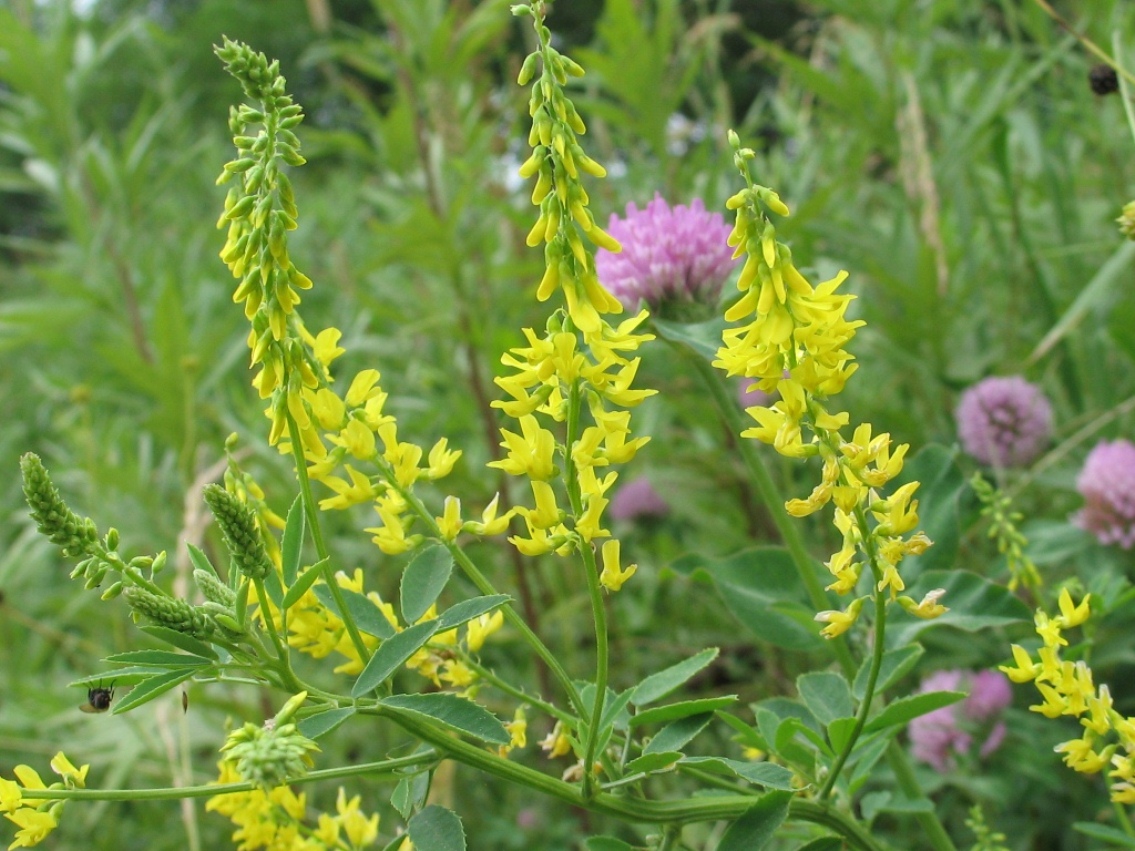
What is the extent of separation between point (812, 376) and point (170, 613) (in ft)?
0.91

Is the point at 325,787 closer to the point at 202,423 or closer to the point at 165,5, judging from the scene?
the point at 202,423

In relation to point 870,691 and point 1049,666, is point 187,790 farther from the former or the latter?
point 1049,666

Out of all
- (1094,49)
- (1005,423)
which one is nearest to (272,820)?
(1094,49)

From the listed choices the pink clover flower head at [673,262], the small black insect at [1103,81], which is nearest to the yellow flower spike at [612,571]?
the pink clover flower head at [673,262]

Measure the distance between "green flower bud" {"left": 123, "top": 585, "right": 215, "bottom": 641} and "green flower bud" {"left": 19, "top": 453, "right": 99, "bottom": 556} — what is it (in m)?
0.03

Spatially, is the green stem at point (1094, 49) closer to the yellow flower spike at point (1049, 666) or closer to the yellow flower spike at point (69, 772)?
the yellow flower spike at point (1049, 666)

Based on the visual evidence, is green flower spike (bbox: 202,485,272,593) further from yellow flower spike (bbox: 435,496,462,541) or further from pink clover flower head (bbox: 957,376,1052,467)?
pink clover flower head (bbox: 957,376,1052,467)

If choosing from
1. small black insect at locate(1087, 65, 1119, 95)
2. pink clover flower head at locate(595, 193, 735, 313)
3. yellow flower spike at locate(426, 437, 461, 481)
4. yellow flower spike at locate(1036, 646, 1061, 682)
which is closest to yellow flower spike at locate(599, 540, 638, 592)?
yellow flower spike at locate(426, 437, 461, 481)

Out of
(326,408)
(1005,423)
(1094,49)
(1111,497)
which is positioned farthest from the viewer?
(1005,423)

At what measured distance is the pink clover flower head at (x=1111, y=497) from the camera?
99 cm

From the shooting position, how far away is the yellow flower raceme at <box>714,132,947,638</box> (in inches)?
15.5

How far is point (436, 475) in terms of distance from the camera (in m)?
0.52

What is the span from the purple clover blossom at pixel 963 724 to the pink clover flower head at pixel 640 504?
0.67 m

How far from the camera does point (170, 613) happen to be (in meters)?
0.41
